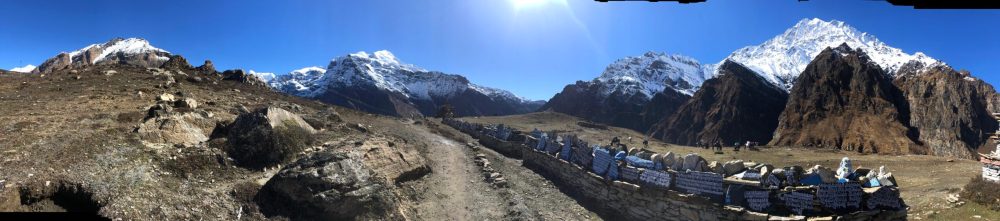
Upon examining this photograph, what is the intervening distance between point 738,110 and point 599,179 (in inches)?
5151

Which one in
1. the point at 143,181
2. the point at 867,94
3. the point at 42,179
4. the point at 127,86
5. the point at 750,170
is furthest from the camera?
the point at 867,94

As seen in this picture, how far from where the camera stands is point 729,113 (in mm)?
139250

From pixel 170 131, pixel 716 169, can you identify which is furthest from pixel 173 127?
pixel 716 169

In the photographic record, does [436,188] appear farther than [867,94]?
No

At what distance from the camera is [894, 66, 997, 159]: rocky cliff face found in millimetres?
98000

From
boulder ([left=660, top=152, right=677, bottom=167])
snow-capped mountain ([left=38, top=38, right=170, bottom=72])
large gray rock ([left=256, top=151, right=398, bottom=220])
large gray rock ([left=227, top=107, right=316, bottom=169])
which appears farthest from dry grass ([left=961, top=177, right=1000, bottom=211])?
snow-capped mountain ([left=38, top=38, right=170, bottom=72])

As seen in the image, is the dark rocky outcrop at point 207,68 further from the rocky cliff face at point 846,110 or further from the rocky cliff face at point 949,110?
the rocky cliff face at point 949,110

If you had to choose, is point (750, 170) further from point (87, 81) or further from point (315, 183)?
point (87, 81)

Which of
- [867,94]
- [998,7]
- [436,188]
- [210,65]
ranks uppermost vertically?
[867,94]

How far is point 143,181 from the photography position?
15133 millimetres

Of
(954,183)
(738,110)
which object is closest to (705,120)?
(738,110)

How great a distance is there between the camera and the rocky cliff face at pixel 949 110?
3858 inches

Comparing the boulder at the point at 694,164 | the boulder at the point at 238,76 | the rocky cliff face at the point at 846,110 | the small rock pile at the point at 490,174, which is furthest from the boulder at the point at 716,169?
the rocky cliff face at the point at 846,110

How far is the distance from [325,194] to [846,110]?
119215 millimetres
